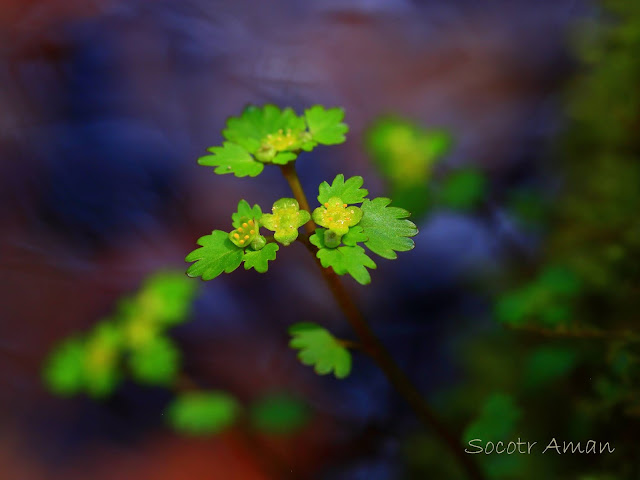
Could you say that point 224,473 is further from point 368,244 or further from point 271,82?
point 271,82

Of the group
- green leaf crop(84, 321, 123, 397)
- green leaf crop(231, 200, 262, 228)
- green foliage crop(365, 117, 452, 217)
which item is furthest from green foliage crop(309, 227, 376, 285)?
green leaf crop(84, 321, 123, 397)

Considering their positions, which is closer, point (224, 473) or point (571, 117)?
point (224, 473)

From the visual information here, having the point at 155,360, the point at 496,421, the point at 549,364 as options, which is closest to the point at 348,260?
the point at 496,421

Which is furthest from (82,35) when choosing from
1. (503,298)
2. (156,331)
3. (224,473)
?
(503,298)

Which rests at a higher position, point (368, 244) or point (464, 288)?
point (464, 288)

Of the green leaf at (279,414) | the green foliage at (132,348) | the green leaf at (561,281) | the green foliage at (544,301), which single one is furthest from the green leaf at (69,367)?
the green leaf at (561,281)

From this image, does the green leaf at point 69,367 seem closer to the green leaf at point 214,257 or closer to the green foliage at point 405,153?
the green leaf at point 214,257

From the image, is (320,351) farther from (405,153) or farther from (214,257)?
(405,153)
